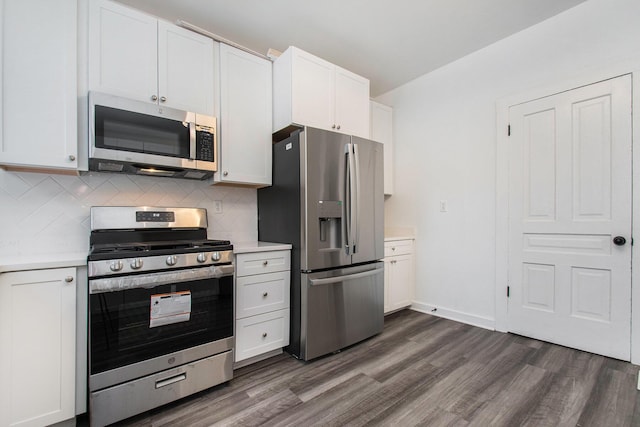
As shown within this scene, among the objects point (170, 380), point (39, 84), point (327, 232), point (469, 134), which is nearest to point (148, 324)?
point (170, 380)

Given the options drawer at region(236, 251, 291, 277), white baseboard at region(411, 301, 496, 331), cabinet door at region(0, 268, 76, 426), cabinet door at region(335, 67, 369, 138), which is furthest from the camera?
white baseboard at region(411, 301, 496, 331)

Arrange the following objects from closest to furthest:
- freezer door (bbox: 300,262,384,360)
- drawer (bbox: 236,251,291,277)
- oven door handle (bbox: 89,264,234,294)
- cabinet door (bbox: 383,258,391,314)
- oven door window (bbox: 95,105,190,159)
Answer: oven door handle (bbox: 89,264,234,294) < oven door window (bbox: 95,105,190,159) < drawer (bbox: 236,251,291,277) < freezer door (bbox: 300,262,384,360) < cabinet door (bbox: 383,258,391,314)

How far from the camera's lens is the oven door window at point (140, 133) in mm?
1717

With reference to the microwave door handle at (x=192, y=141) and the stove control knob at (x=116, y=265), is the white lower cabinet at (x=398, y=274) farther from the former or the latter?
the stove control knob at (x=116, y=265)

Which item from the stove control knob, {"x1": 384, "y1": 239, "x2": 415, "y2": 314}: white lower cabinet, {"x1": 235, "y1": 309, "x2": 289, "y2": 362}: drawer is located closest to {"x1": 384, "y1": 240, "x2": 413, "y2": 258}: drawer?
{"x1": 384, "y1": 239, "x2": 415, "y2": 314}: white lower cabinet

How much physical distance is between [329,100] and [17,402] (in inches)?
110

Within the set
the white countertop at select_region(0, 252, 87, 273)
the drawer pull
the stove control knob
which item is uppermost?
the white countertop at select_region(0, 252, 87, 273)

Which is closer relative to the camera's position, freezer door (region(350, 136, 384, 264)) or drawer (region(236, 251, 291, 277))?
drawer (region(236, 251, 291, 277))

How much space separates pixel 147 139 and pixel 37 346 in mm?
1264

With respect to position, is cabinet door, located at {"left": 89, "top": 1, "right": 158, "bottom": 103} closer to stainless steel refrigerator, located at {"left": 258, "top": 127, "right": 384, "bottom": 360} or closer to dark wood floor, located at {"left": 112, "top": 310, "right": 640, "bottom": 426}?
stainless steel refrigerator, located at {"left": 258, "top": 127, "right": 384, "bottom": 360}

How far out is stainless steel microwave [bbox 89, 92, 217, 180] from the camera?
171 cm

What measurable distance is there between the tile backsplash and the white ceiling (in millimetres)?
1411

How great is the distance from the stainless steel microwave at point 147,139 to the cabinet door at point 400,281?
218 centimetres

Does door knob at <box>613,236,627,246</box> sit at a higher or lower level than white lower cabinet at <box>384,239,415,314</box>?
higher
